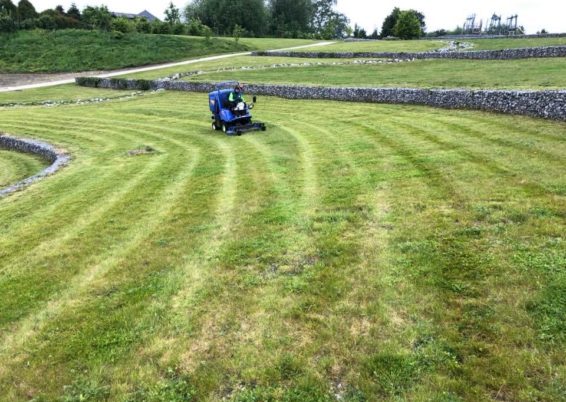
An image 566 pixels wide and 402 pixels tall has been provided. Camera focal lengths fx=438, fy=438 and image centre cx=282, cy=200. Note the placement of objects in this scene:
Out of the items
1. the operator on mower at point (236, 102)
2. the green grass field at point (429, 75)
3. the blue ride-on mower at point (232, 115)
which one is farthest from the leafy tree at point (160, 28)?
the operator on mower at point (236, 102)

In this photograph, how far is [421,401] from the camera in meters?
4.71

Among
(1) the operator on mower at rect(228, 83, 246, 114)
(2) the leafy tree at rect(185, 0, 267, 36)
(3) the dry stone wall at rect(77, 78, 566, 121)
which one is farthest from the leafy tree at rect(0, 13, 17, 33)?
(1) the operator on mower at rect(228, 83, 246, 114)

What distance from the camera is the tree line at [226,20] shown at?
234ft

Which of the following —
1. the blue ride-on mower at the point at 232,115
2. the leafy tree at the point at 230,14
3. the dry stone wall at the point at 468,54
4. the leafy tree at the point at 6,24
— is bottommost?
the blue ride-on mower at the point at 232,115

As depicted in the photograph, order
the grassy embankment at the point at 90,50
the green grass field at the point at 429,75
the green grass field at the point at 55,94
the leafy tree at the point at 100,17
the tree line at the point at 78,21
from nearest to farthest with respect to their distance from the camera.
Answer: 1. the green grass field at the point at 429,75
2. the green grass field at the point at 55,94
3. the grassy embankment at the point at 90,50
4. the tree line at the point at 78,21
5. the leafy tree at the point at 100,17

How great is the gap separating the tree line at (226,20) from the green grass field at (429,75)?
32439 millimetres

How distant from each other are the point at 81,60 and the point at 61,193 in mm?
51467

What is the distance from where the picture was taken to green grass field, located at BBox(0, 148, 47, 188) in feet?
60.8

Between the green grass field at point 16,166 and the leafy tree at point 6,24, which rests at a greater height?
the leafy tree at point 6,24

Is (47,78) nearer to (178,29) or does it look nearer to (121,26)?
(121,26)

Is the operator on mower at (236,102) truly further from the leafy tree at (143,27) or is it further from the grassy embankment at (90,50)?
the leafy tree at (143,27)

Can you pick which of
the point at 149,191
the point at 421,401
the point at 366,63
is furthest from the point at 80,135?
the point at 366,63

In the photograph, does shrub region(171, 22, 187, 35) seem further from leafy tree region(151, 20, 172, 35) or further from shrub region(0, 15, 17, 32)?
shrub region(0, 15, 17, 32)

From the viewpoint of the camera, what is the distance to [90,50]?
59.6 meters
